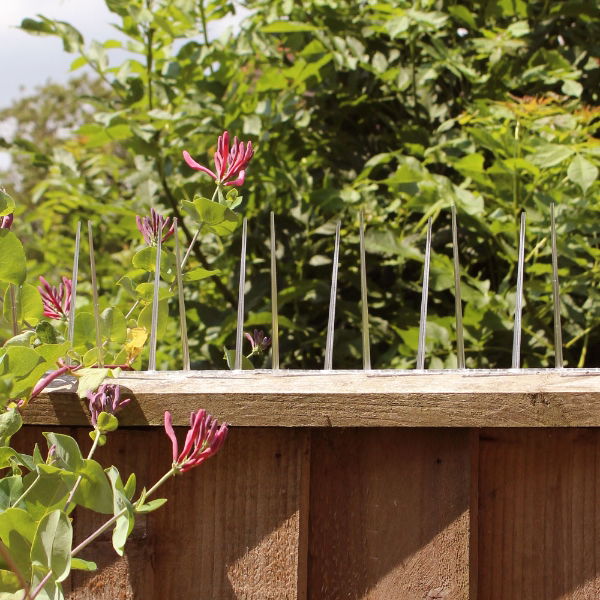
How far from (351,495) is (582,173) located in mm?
1078

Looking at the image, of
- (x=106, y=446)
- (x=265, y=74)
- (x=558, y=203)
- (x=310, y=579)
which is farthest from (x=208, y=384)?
(x=265, y=74)

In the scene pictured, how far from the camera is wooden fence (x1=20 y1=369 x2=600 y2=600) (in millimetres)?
991

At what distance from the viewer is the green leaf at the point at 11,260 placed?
1.01 m

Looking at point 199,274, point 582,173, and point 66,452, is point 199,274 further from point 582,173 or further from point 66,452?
point 582,173

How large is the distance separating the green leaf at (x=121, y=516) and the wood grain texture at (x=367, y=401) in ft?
0.48

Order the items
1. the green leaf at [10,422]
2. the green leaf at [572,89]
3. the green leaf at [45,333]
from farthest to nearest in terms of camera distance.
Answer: the green leaf at [572,89] → the green leaf at [45,333] → the green leaf at [10,422]

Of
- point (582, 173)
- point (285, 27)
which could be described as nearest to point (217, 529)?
point (582, 173)

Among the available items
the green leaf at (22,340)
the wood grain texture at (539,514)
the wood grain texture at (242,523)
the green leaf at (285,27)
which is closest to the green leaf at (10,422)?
the green leaf at (22,340)

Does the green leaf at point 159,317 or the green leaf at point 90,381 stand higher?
the green leaf at point 159,317

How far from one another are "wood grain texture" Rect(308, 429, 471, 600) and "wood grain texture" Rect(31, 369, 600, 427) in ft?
0.17

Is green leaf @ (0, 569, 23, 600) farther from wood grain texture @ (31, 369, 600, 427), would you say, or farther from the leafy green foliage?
the leafy green foliage

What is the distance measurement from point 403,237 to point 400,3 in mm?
657

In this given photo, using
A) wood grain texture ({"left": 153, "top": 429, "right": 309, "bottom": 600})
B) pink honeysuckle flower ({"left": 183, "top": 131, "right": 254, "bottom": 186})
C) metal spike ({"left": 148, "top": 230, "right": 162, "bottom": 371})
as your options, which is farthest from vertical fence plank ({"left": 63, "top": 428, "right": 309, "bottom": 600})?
pink honeysuckle flower ({"left": 183, "top": 131, "right": 254, "bottom": 186})

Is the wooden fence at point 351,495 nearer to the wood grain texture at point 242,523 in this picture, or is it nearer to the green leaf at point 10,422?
the wood grain texture at point 242,523
